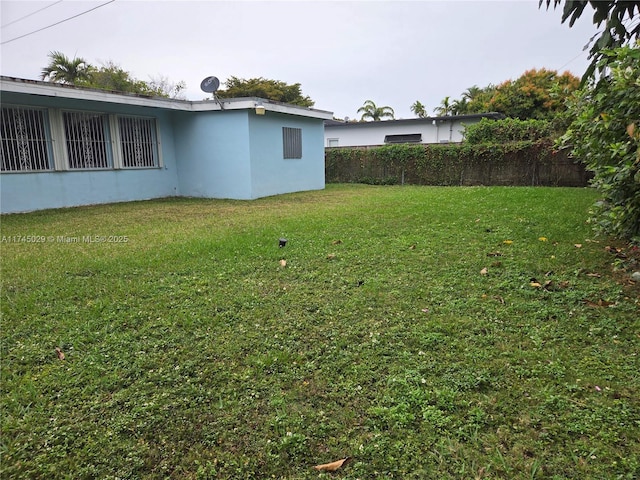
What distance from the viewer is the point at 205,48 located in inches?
798

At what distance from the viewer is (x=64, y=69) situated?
→ 22.7 meters

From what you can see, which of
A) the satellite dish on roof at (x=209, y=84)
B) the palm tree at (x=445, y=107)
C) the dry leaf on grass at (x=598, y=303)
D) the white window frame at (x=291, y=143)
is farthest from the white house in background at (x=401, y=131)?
the dry leaf on grass at (x=598, y=303)

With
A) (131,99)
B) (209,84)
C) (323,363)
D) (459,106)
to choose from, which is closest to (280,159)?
(209,84)

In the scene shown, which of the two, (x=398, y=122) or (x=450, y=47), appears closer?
(x=450, y=47)

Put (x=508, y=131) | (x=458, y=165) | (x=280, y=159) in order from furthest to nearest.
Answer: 1. (x=458, y=165)
2. (x=508, y=131)
3. (x=280, y=159)

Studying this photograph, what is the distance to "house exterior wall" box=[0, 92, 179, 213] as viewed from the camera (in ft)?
28.1

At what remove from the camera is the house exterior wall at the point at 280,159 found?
11.5m

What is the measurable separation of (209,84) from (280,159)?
119 inches

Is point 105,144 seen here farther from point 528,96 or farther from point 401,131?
point 528,96

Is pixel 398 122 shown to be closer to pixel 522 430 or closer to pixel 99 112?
pixel 99 112

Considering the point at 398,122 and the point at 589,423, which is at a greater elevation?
the point at 398,122

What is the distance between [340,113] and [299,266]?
3617cm

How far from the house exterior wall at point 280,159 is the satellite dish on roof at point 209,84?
4.39 feet

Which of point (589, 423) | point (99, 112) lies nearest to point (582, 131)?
point (589, 423)
